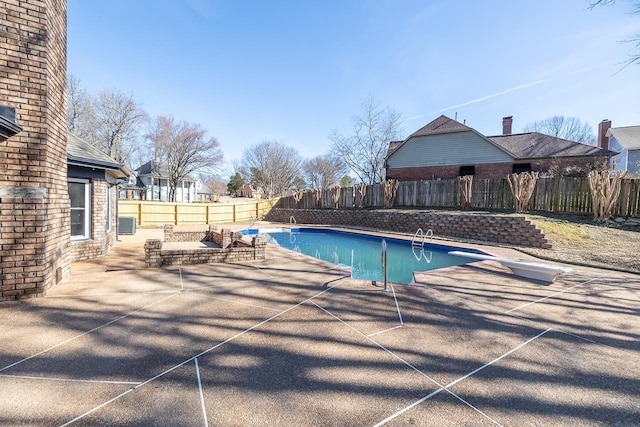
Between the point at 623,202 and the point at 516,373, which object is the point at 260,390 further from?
the point at 623,202

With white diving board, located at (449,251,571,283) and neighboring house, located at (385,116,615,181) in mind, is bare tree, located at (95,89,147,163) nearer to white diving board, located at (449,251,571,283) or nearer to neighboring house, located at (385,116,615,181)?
neighboring house, located at (385,116,615,181)

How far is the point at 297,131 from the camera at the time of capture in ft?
124

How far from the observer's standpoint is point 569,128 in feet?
135

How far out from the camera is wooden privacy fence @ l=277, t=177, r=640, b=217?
985cm

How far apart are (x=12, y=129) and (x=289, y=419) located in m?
4.50

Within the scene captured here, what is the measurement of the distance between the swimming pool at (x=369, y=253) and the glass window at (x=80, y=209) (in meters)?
5.06

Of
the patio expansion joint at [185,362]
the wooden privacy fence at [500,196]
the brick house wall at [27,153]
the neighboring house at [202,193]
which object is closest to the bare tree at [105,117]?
the neighboring house at [202,193]

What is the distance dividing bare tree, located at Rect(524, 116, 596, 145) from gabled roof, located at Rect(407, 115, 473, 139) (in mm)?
31916

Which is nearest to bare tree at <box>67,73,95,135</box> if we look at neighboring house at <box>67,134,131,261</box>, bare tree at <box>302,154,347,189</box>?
neighboring house at <box>67,134,131,261</box>

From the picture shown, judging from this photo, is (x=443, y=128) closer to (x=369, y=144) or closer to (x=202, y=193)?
(x=369, y=144)

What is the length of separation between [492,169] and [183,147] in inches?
1181

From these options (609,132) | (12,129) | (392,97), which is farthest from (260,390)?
(609,132)

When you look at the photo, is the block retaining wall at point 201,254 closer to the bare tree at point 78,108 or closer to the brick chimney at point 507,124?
the brick chimney at point 507,124

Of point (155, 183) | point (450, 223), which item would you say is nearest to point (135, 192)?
point (155, 183)
